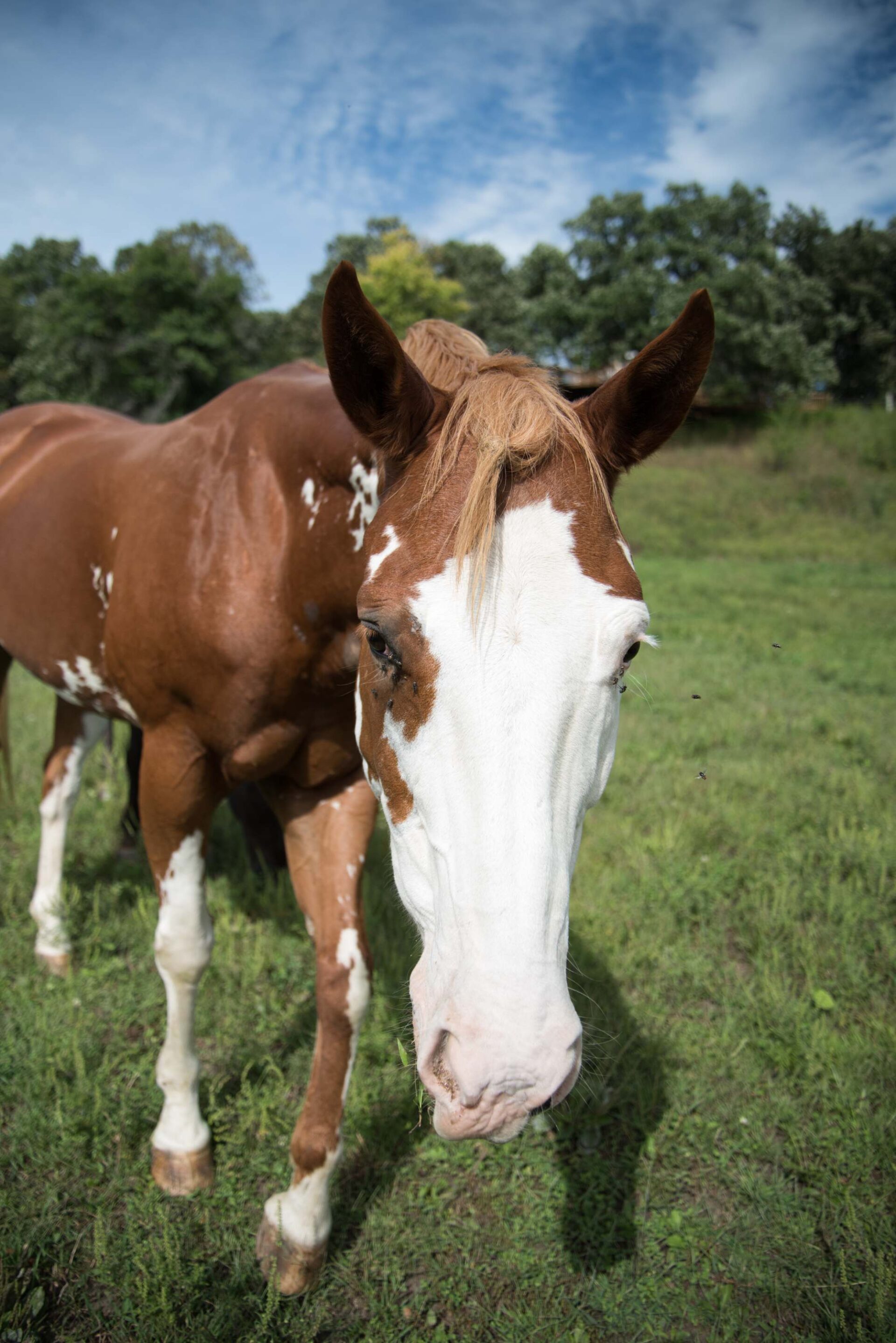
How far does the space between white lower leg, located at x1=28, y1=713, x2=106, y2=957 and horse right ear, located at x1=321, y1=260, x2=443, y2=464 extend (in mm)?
2681

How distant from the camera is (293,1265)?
1.89 meters

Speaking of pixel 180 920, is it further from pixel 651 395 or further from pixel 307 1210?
pixel 651 395

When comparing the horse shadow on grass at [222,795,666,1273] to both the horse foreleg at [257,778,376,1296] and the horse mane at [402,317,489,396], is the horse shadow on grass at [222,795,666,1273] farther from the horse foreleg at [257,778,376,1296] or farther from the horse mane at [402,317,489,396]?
the horse mane at [402,317,489,396]

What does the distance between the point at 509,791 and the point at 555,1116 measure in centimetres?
178

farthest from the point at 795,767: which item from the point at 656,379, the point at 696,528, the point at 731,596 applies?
the point at 696,528

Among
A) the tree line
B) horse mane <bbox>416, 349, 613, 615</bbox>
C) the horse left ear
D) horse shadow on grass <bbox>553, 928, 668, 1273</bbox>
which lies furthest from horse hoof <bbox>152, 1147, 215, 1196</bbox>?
the tree line

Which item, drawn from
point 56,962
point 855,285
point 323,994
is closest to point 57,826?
point 56,962

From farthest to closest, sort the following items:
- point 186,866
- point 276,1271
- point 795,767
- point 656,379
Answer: point 795,767
point 186,866
point 276,1271
point 656,379

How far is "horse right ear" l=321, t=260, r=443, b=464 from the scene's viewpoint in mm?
1328

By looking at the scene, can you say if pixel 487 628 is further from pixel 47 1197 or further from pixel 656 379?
pixel 47 1197

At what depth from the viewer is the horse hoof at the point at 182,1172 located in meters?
2.14

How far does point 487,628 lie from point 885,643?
8961 millimetres

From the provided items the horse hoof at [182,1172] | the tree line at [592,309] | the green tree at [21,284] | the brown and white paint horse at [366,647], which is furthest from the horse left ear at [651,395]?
the green tree at [21,284]

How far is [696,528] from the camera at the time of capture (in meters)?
17.4
